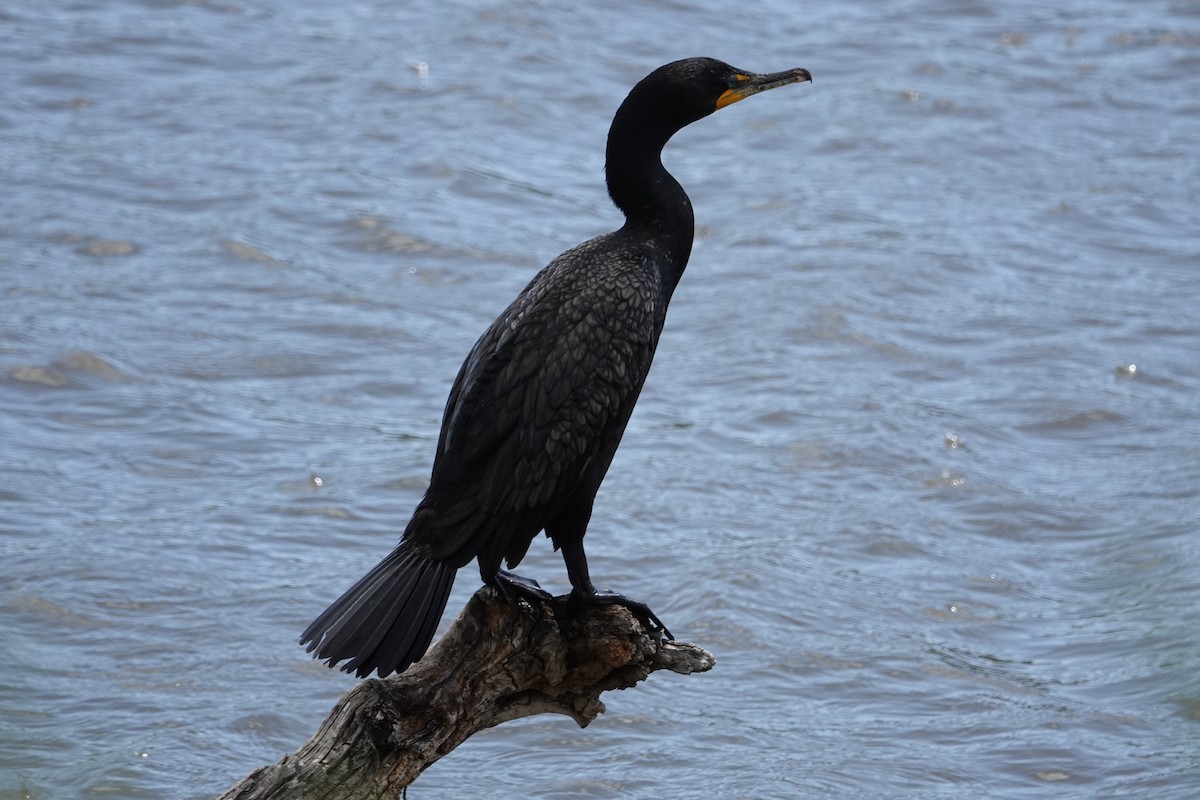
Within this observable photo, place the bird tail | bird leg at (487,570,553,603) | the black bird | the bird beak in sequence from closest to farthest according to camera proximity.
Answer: the bird tail < the black bird < bird leg at (487,570,553,603) < the bird beak

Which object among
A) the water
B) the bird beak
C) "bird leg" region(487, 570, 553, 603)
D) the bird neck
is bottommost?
the water

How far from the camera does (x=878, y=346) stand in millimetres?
10148

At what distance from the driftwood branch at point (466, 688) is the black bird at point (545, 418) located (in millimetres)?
97

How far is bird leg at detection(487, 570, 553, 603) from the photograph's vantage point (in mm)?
4547

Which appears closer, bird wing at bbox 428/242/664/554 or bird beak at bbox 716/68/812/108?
bird wing at bbox 428/242/664/554

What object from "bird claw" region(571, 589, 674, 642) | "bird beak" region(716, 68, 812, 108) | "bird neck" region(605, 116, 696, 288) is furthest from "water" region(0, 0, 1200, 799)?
"bird beak" region(716, 68, 812, 108)

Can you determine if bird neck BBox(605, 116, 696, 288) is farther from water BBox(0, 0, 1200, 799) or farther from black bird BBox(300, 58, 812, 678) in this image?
water BBox(0, 0, 1200, 799)

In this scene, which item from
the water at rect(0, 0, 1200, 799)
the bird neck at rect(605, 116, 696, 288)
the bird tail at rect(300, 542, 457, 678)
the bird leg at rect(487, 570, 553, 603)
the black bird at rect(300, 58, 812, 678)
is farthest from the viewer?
the water at rect(0, 0, 1200, 799)

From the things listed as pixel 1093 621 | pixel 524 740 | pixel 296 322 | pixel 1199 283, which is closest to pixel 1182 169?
pixel 1199 283

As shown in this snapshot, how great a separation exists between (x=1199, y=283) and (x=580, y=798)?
6392 millimetres

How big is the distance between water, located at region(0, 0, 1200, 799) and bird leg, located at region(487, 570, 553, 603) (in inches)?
83.7

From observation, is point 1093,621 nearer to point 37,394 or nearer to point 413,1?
point 37,394

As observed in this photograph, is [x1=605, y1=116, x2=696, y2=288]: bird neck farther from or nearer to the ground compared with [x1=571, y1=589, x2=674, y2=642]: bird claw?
farther from the ground

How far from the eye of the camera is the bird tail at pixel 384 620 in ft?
13.8
